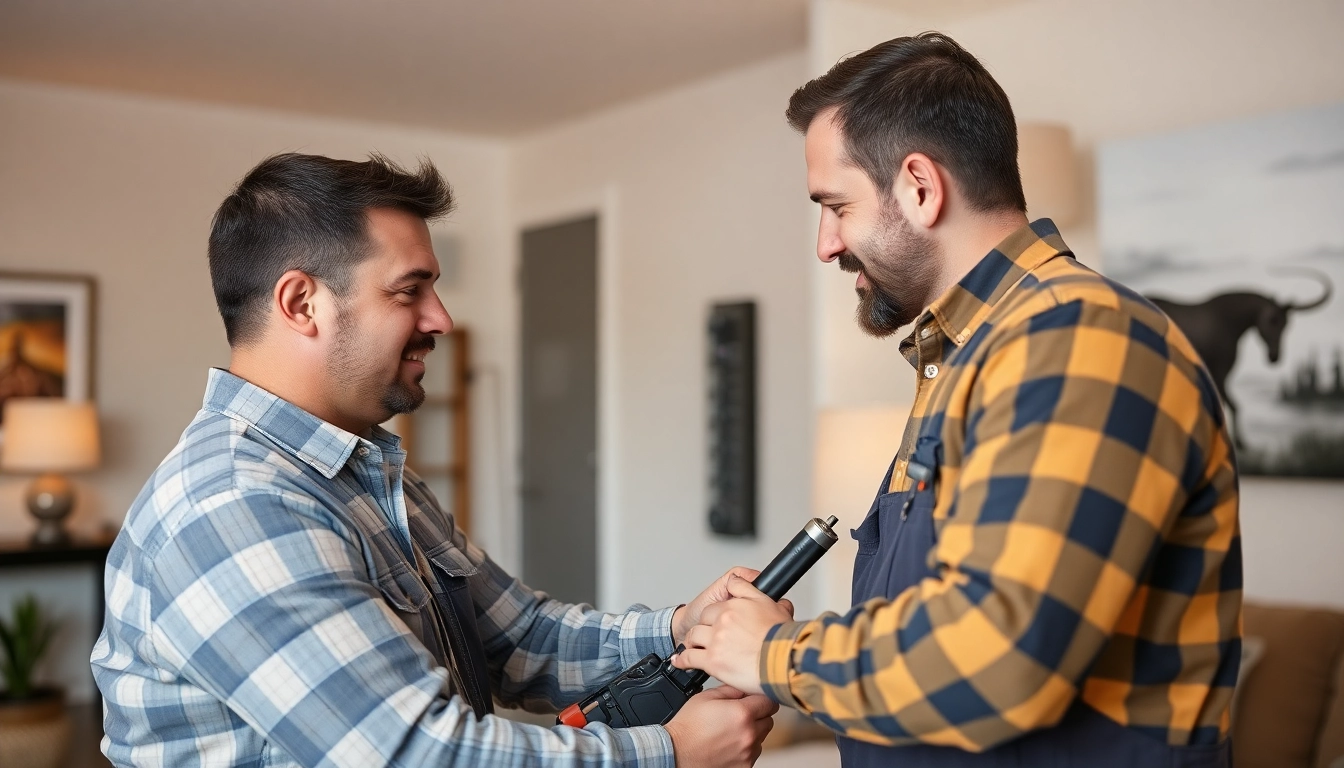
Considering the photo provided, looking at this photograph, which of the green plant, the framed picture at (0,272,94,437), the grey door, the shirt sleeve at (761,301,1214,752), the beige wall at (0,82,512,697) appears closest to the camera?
the shirt sleeve at (761,301,1214,752)

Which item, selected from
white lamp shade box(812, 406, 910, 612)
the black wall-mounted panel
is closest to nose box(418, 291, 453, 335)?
white lamp shade box(812, 406, 910, 612)

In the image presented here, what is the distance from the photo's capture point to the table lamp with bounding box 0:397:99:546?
5012 mm

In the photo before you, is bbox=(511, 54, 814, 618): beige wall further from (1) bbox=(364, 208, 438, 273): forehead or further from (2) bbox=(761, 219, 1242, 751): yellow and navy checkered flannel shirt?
(2) bbox=(761, 219, 1242, 751): yellow and navy checkered flannel shirt

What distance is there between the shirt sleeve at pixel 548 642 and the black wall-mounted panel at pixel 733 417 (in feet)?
10.5

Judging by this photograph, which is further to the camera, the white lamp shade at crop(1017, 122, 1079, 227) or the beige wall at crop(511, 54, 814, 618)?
the beige wall at crop(511, 54, 814, 618)

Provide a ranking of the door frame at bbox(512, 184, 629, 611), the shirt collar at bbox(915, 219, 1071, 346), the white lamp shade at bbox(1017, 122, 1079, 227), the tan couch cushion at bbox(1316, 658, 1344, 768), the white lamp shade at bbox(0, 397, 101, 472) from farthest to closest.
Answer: the door frame at bbox(512, 184, 629, 611)
the white lamp shade at bbox(0, 397, 101, 472)
the white lamp shade at bbox(1017, 122, 1079, 227)
the tan couch cushion at bbox(1316, 658, 1344, 768)
the shirt collar at bbox(915, 219, 1071, 346)

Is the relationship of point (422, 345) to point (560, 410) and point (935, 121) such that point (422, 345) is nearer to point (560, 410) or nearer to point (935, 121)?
point (935, 121)

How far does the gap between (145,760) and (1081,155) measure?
11.3 ft

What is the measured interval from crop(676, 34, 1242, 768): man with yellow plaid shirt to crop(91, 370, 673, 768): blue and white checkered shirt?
291 mm

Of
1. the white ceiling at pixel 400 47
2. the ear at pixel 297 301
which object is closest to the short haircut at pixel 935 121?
the ear at pixel 297 301

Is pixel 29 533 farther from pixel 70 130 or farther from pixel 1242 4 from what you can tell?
pixel 1242 4

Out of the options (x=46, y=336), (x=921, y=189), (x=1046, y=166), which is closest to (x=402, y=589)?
(x=921, y=189)

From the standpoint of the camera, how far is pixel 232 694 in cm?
124

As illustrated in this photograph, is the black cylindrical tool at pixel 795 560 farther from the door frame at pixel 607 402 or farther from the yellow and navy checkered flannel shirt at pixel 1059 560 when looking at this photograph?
the door frame at pixel 607 402
